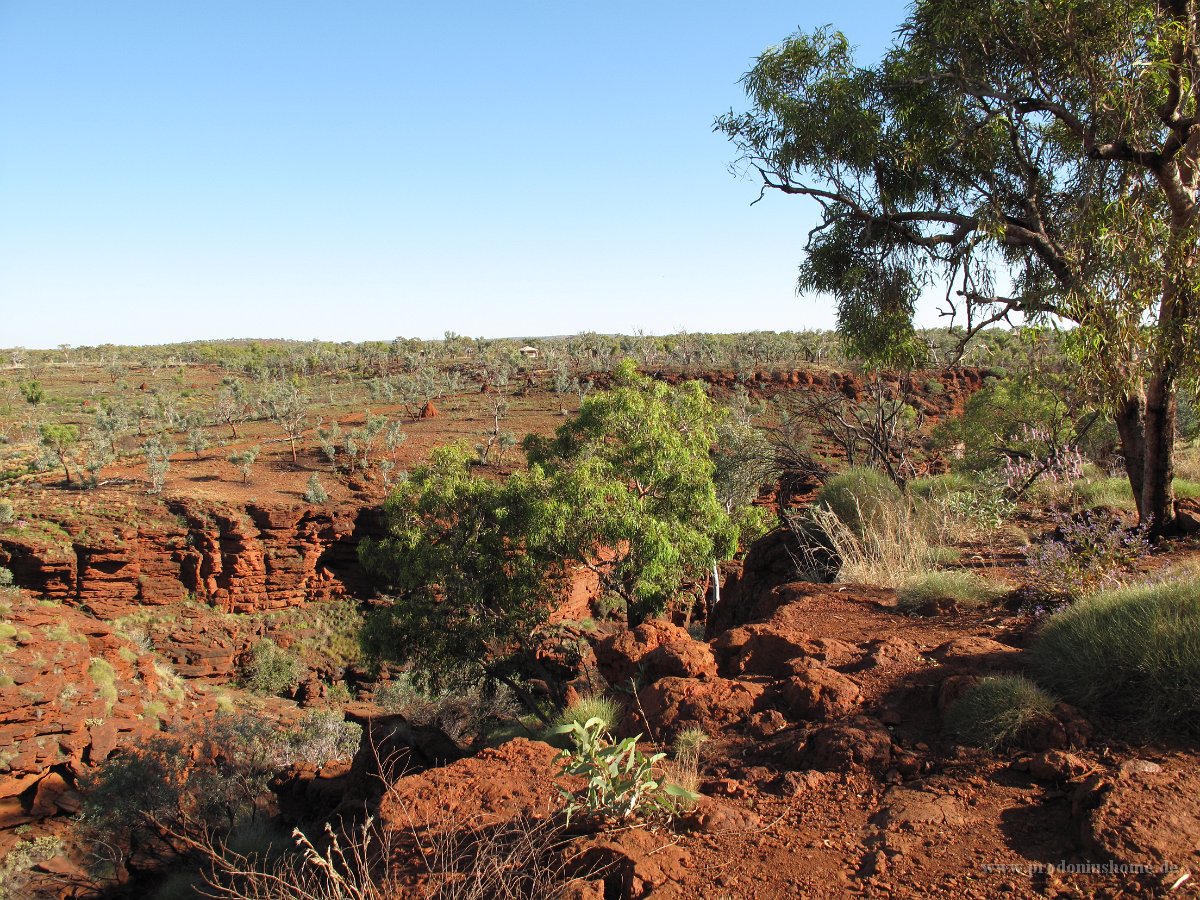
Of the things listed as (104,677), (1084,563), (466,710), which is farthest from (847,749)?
(104,677)

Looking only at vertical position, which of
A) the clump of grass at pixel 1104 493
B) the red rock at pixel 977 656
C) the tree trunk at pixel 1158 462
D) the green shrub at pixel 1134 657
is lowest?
the red rock at pixel 977 656

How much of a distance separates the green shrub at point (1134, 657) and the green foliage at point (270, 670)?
668 inches

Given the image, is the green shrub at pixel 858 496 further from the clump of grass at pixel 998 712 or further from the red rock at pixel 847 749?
the red rock at pixel 847 749

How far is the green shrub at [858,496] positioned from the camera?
7.36 m

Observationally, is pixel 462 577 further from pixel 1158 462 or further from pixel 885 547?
pixel 1158 462

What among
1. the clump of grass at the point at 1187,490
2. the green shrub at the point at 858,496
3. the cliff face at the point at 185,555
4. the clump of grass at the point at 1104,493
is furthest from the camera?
the cliff face at the point at 185,555

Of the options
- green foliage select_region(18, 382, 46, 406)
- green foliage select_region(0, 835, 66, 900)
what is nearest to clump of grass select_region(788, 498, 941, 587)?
green foliage select_region(0, 835, 66, 900)

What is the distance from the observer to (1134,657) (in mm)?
3148

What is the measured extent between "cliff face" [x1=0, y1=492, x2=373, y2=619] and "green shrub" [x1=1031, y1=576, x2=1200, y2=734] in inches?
758

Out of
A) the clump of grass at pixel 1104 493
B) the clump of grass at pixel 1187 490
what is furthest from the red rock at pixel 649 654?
the clump of grass at pixel 1187 490

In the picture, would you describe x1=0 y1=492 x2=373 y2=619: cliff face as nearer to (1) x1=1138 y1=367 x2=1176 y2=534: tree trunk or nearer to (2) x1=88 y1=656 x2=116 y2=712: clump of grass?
(2) x1=88 y1=656 x2=116 y2=712: clump of grass

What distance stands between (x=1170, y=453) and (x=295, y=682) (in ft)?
56.0

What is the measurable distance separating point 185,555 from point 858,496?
17222 millimetres

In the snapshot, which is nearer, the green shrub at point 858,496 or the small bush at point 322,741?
the green shrub at point 858,496
